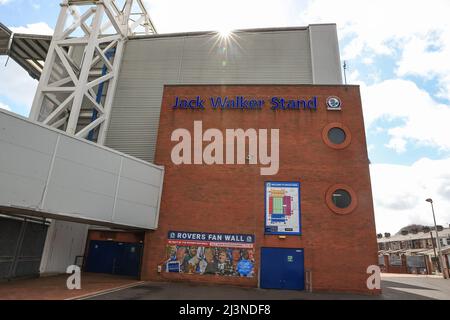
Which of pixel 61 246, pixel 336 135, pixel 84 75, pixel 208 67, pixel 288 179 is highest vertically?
pixel 208 67

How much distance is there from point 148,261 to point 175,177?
5.15m

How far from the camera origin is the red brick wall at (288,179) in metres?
15.4

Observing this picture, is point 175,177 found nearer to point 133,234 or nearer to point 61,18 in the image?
point 133,234

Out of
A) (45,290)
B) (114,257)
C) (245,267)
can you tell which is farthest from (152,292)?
(114,257)

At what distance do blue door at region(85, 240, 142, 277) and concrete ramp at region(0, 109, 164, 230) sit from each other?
434cm

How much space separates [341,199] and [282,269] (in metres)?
5.31

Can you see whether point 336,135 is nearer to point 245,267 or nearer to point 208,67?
point 245,267

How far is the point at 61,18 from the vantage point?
72.6 feet

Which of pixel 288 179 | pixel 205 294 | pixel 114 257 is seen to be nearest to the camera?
pixel 205 294

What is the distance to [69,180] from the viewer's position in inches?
505

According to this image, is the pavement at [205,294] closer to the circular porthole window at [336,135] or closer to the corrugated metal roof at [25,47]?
the circular porthole window at [336,135]

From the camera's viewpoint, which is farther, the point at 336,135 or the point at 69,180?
the point at 336,135

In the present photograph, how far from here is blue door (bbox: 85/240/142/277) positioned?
1911 cm
